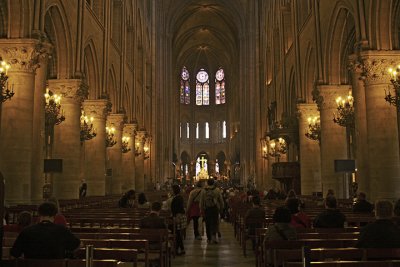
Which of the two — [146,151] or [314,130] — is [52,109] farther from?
[146,151]

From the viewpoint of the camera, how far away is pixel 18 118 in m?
13.9

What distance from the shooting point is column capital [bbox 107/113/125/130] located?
27659mm

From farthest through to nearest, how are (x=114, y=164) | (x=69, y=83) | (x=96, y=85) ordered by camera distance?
(x=114, y=164) < (x=96, y=85) < (x=69, y=83)

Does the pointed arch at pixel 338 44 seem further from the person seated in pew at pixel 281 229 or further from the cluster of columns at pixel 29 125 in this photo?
the person seated in pew at pixel 281 229

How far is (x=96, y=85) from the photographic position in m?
23.8

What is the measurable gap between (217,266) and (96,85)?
16807 mm

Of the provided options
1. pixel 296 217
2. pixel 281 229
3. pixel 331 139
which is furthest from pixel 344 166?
pixel 281 229

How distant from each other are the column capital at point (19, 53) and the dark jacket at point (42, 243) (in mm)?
10357

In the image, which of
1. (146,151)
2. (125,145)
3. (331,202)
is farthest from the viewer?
(146,151)

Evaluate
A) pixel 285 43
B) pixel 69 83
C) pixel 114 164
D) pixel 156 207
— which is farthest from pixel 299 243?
pixel 285 43

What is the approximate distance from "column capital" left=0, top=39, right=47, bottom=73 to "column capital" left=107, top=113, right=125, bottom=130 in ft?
44.7

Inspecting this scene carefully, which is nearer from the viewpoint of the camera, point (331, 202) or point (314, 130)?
point (331, 202)

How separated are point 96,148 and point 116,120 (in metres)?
4.49

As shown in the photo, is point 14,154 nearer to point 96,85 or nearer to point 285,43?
point 96,85
